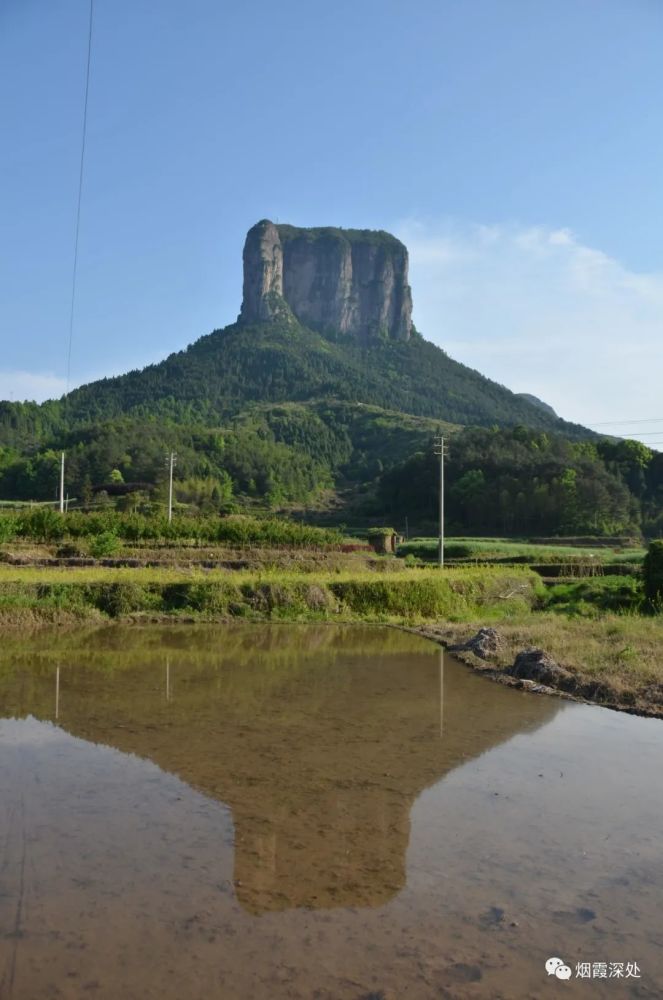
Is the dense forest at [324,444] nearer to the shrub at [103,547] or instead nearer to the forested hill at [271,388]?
the forested hill at [271,388]

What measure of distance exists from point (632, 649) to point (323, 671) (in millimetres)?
5453

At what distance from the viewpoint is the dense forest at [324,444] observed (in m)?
75.1

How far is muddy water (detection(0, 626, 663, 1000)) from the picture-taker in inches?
172

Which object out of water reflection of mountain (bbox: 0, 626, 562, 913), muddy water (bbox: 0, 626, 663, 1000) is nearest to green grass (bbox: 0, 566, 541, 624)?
water reflection of mountain (bbox: 0, 626, 562, 913)

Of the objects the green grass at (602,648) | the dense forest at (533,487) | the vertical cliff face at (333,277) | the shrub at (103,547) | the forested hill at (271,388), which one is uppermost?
the vertical cliff face at (333,277)

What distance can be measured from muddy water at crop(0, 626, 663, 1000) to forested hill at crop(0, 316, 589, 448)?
372 ft

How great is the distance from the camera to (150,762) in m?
8.16

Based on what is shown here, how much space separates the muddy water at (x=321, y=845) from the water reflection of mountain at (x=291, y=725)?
1.6 inches

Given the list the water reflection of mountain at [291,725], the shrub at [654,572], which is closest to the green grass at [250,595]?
the water reflection of mountain at [291,725]

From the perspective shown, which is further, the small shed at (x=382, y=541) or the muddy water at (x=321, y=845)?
the small shed at (x=382, y=541)

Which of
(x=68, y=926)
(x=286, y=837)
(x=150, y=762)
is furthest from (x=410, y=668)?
(x=68, y=926)

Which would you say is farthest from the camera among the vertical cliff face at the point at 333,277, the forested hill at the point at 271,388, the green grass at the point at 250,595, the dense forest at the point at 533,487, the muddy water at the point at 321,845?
the vertical cliff face at the point at 333,277

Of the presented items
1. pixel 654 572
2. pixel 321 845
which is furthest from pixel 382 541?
pixel 321 845

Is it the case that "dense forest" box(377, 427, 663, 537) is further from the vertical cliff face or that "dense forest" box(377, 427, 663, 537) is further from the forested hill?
the vertical cliff face
